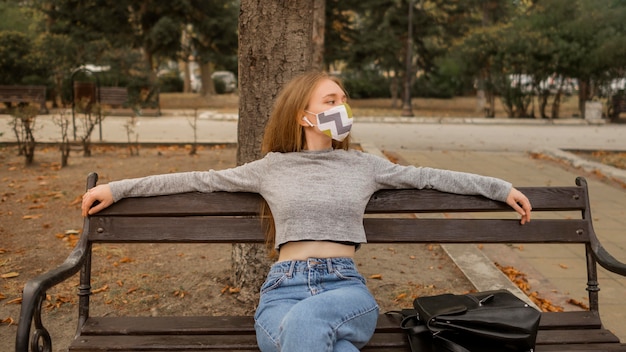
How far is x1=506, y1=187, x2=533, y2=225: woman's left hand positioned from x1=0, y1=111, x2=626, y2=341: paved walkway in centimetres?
150

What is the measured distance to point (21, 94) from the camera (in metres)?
21.8

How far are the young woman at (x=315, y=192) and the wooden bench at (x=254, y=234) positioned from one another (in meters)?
0.08

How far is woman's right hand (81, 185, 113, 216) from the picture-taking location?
3.14m

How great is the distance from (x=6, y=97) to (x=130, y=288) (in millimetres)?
18976

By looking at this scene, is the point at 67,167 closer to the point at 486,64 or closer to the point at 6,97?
the point at 6,97

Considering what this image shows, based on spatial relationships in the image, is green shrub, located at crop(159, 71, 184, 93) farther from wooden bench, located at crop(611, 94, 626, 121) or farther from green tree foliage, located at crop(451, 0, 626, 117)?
wooden bench, located at crop(611, 94, 626, 121)

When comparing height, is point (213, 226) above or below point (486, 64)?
below

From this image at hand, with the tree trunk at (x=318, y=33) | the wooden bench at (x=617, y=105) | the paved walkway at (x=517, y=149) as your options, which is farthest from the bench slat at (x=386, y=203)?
the wooden bench at (x=617, y=105)

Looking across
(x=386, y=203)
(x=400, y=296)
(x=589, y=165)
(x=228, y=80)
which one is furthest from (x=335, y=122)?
(x=228, y=80)

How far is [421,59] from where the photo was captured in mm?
32125

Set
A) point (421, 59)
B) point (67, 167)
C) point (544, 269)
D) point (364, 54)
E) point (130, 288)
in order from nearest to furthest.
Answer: point (130, 288), point (544, 269), point (67, 167), point (364, 54), point (421, 59)

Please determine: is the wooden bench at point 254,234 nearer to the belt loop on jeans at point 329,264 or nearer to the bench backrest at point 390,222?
the bench backrest at point 390,222

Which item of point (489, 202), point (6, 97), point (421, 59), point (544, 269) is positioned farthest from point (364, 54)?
point (489, 202)

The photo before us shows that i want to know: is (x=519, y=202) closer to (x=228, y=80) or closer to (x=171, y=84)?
(x=171, y=84)
